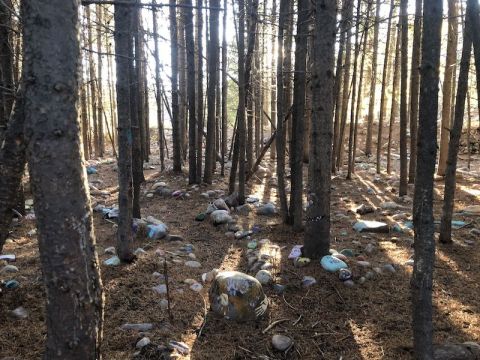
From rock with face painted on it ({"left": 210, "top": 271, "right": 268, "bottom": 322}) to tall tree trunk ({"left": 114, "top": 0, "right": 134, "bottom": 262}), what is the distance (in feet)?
4.91

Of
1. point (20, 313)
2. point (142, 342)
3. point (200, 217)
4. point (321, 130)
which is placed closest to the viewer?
point (142, 342)

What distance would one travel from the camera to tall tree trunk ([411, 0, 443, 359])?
2861 mm

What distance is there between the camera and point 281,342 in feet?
12.1

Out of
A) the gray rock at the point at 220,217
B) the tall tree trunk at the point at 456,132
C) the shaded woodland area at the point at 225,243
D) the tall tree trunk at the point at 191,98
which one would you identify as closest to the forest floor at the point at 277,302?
the shaded woodland area at the point at 225,243

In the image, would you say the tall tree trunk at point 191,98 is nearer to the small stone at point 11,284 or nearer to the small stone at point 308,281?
the small stone at point 308,281

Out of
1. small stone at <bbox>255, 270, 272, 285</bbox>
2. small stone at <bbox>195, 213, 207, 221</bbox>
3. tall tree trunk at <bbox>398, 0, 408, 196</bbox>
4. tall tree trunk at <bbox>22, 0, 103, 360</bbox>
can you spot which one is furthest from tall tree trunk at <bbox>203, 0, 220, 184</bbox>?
tall tree trunk at <bbox>22, 0, 103, 360</bbox>

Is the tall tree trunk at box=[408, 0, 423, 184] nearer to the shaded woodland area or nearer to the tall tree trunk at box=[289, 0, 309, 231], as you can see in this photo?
the shaded woodland area

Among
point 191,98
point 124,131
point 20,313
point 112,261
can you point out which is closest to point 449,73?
point 191,98

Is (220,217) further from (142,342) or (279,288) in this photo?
(142,342)

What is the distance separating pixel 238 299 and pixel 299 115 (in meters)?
3.21

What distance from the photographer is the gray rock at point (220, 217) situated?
24.4ft

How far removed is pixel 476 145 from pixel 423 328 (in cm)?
1664

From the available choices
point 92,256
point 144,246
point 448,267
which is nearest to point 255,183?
point 144,246

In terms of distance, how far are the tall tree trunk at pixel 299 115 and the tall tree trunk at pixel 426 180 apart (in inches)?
118
